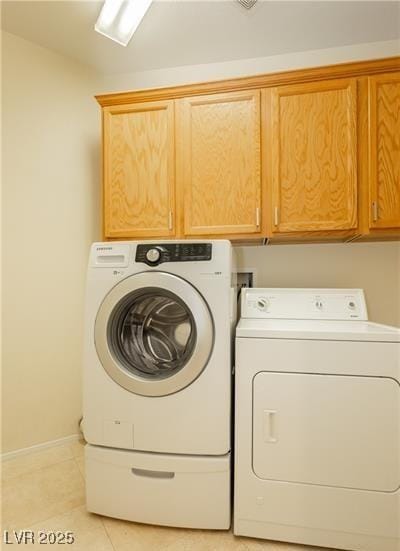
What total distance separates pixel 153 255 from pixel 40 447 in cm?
146

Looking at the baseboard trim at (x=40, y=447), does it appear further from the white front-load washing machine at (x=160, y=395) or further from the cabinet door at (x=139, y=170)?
the cabinet door at (x=139, y=170)

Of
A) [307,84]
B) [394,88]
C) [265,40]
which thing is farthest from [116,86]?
[394,88]

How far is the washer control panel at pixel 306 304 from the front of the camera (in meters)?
1.56

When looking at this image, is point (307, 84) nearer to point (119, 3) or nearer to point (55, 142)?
point (119, 3)

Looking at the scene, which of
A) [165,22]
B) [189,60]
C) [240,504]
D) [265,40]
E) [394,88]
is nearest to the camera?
[240,504]

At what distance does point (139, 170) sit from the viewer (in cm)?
166

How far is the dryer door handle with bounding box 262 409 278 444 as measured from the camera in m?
1.08

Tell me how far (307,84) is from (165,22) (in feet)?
2.95

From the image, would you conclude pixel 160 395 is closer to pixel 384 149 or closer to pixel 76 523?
pixel 76 523

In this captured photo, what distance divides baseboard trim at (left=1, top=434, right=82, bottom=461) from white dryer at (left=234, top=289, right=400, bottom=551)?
1.20 metres

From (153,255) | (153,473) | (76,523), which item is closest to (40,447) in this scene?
(76,523)

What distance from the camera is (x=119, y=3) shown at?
1.46 metres

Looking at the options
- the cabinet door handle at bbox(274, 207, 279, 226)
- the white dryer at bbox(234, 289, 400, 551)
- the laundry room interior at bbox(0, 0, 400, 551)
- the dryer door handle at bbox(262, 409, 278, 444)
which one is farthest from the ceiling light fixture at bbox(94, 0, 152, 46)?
the dryer door handle at bbox(262, 409, 278, 444)

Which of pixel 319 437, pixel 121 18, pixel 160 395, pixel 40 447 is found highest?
pixel 121 18
